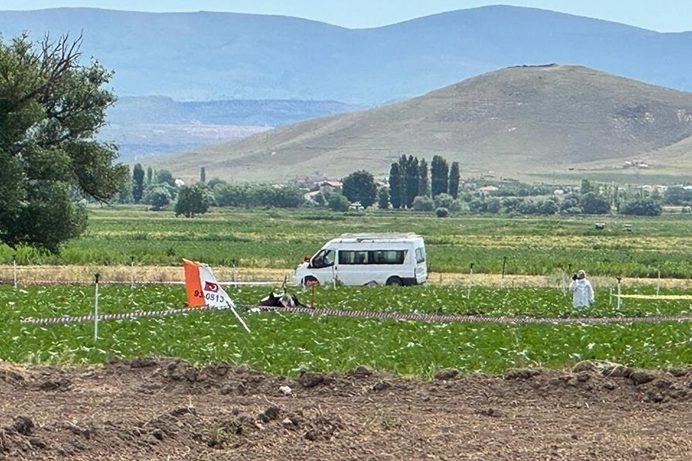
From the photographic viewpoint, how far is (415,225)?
377 feet

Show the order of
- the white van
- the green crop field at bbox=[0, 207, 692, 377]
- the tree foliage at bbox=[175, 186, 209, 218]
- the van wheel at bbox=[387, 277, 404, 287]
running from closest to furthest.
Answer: the green crop field at bbox=[0, 207, 692, 377]
the white van
the van wheel at bbox=[387, 277, 404, 287]
the tree foliage at bbox=[175, 186, 209, 218]

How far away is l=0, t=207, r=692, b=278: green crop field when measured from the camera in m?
58.4

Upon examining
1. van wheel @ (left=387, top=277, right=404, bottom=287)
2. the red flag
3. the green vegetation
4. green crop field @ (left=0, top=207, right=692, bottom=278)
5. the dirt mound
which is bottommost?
green crop field @ (left=0, top=207, right=692, bottom=278)

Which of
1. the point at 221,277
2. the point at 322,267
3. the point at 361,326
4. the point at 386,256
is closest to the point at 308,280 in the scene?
the point at 322,267

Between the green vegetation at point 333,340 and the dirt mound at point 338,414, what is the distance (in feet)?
5.03

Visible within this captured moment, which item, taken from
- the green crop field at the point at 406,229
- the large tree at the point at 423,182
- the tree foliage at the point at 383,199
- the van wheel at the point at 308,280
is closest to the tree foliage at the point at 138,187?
the tree foliage at the point at 383,199

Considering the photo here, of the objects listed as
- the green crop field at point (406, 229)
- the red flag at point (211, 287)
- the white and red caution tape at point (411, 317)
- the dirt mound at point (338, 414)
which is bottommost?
the green crop field at point (406, 229)

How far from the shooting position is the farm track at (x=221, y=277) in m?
46.8

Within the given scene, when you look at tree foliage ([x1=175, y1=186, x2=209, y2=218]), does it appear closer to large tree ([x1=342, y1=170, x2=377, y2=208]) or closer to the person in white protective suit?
large tree ([x1=342, y1=170, x2=377, y2=208])

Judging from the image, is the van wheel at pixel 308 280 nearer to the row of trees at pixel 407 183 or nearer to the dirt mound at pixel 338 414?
the dirt mound at pixel 338 414

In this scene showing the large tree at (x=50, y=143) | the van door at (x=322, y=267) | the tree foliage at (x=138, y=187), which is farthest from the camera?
the tree foliage at (x=138, y=187)

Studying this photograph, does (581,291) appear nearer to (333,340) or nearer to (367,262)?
Answer: (333,340)

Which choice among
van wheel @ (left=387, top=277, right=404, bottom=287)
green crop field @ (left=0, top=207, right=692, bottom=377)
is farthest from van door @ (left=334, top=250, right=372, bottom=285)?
green crop field @ (left=0, top=207, right=692, bottom=377)

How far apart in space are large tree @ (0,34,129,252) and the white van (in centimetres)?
815
